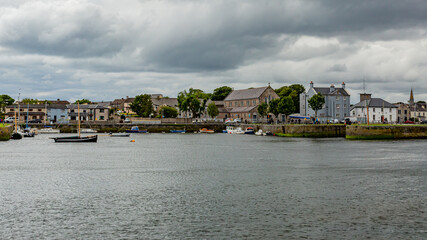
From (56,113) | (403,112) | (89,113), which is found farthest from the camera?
(56,113)

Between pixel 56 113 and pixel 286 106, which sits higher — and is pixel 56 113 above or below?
below

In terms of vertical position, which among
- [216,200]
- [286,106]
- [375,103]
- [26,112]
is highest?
[375,103]

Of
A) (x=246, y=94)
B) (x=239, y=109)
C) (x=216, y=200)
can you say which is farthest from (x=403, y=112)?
(x=216, y=200)

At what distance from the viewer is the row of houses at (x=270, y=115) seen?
5320 inches

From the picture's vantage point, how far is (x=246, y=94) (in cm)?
18300

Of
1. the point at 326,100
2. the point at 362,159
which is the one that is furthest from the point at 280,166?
the point at 326,100

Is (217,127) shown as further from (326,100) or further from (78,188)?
(78,188)

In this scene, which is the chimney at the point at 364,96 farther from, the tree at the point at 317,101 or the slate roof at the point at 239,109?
the slate roof at the point at 239,109

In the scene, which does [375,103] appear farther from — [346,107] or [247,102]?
[247,102]

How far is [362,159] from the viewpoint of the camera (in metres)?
52.0

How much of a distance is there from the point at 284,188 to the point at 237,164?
16470 millimetres

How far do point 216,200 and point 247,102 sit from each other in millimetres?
150873

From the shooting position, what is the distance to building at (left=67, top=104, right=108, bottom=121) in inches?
6713

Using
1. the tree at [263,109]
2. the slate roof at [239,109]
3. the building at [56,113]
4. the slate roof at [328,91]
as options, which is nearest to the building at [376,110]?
the slate roof at [328,91]
